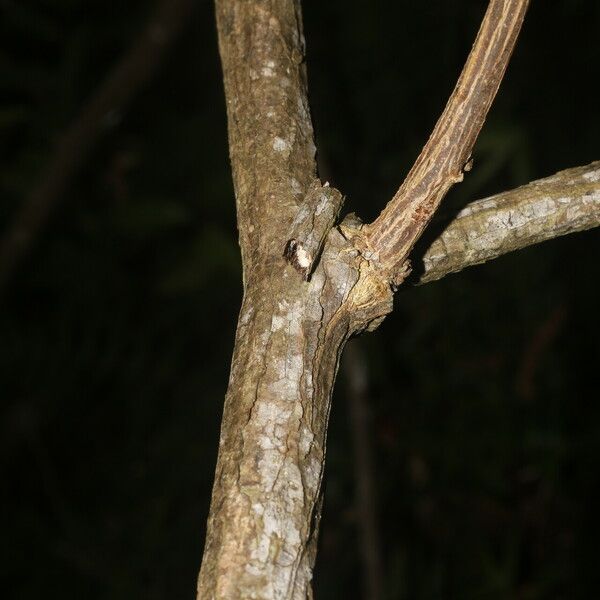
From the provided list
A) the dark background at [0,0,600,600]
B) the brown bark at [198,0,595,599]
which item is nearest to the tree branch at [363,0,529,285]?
the brown bark at [198,0,595,599]

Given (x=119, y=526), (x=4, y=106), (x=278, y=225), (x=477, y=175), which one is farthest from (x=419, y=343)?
(x=278, y=225)

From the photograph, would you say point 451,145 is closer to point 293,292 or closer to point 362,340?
point 293,292

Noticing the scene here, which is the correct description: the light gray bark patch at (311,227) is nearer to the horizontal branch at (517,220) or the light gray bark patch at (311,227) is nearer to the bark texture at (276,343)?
the bark texture at (276,343)

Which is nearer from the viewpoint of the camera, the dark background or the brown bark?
the brown bark

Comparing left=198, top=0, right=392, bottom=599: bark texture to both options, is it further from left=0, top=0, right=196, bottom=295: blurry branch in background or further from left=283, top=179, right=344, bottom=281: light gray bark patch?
left=0, top=0, right=196, bottom=295: blurry branch in background

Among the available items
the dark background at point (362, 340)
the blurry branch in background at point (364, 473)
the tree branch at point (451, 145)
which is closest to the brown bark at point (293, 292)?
the tree branch at point (451, 145)

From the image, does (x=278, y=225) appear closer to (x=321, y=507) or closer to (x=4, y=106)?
(x=321, y=507)

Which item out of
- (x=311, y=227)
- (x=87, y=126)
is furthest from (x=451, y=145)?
(x=87, y=126)
